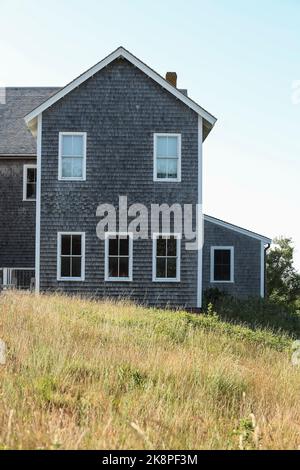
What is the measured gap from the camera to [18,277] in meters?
26.3

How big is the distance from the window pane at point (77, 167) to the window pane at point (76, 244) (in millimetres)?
2101

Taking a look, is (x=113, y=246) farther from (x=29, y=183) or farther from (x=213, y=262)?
(x=213, y=262)

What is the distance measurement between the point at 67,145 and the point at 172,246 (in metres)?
5.03

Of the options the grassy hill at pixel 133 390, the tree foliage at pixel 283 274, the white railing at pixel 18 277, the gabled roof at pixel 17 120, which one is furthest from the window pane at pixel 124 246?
the tree foliage at pixel 283 274

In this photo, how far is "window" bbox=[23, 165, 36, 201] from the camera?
86.8ft

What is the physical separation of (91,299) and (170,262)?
2947 millimetres

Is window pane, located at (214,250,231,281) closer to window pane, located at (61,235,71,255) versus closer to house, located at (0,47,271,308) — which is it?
house, located at (0,47,271,308)

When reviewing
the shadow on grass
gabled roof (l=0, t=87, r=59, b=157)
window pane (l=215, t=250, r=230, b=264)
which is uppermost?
gabled roof (l=0, t=87, r=59, b=157)

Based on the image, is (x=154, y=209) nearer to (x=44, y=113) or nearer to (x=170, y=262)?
(x=170, y=262)

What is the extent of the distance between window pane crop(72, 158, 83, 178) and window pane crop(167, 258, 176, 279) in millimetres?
4268

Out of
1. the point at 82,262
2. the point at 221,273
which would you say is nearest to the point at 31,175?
the point at 82,262

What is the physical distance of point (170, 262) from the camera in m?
22.3

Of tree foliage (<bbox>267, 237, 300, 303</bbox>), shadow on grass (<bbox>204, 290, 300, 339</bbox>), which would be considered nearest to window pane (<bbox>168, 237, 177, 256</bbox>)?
shadow on grass (<bbox>204, 290, 300, 339</bbox>)

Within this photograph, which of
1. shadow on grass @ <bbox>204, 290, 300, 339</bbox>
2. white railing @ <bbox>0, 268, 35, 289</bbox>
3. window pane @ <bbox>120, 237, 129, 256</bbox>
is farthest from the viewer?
white railing @ <bbox>0, 268, 35, 289</bbox>
